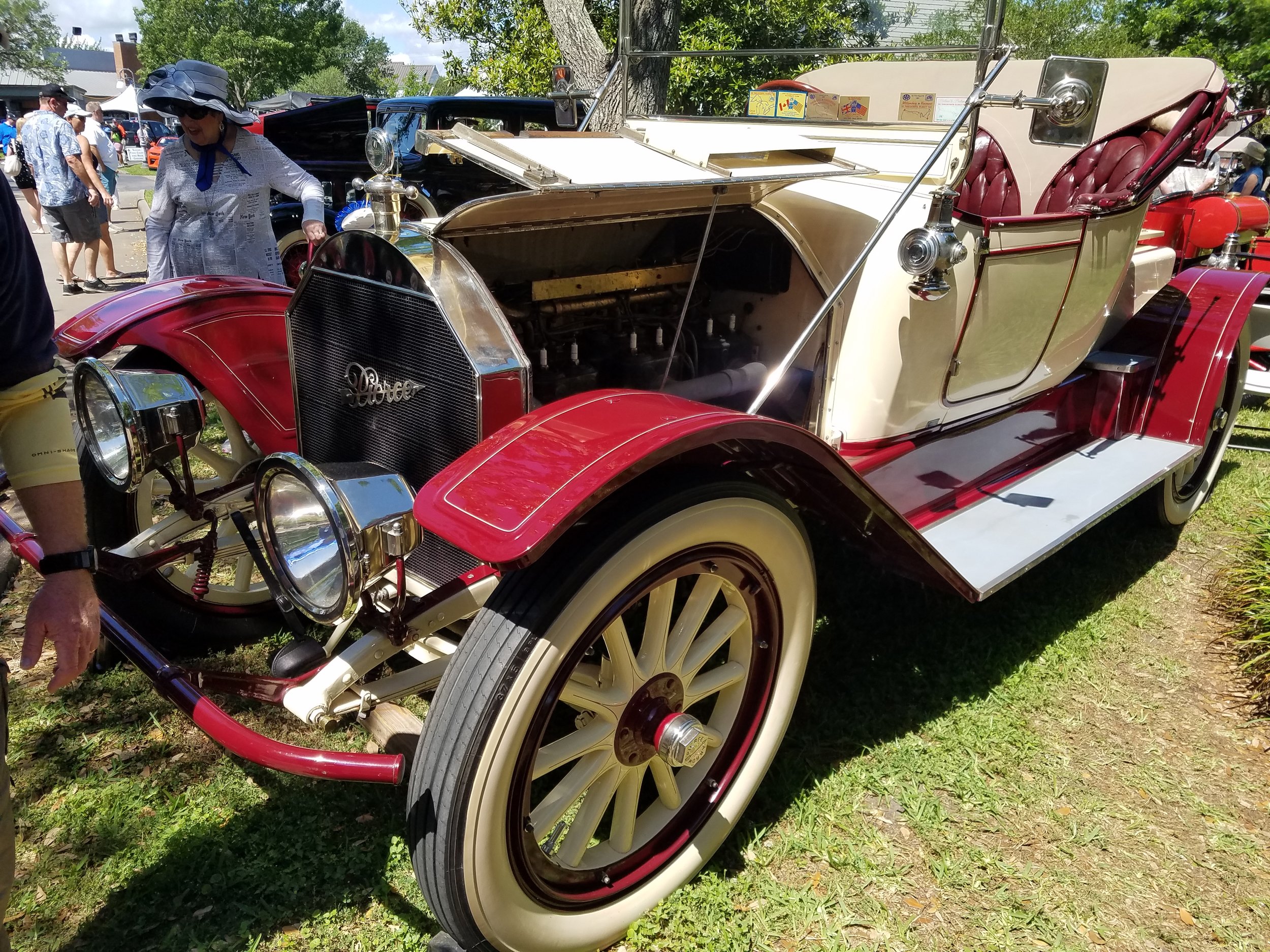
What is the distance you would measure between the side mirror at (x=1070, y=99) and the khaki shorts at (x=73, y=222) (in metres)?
8.24

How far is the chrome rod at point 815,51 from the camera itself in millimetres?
2520

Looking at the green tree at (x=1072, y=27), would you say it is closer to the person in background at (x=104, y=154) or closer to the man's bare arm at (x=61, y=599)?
the person in background at (x=104, y=154)

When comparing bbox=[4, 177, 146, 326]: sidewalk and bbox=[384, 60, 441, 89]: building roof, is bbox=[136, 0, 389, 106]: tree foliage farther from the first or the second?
bbox=[4, 177, 146, 326]: sidewalk

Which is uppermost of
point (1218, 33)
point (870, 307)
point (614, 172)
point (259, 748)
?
point (1218, 33)

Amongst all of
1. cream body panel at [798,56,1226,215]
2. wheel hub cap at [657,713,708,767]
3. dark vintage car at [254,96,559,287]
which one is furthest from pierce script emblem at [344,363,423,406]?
dark vintage car at [254,96,559,287]

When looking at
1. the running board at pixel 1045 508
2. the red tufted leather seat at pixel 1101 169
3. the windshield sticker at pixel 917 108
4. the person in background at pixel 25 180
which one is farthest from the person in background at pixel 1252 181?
the person in background at pixel 25 180

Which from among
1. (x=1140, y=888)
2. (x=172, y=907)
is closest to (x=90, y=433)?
(x=172, y=907)

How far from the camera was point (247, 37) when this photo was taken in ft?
119

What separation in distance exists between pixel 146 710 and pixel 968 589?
2.30 m

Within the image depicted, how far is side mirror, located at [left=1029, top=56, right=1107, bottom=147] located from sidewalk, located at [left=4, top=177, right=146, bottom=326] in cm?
470

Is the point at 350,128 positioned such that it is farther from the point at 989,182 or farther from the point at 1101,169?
the point at 1101,169

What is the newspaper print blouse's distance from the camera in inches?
136

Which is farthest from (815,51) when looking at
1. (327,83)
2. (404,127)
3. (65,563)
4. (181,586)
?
(327,83)

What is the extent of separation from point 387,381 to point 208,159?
1.99 m
